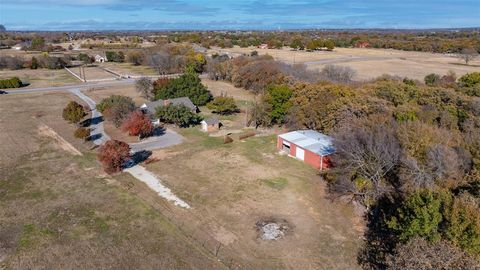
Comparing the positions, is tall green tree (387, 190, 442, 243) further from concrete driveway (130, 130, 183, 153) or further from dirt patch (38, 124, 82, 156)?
dirt patch (38, 124, 82, 156)

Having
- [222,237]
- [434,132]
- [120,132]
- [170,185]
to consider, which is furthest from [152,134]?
[434,132]

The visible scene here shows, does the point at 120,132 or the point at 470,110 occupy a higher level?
the point at 470,110

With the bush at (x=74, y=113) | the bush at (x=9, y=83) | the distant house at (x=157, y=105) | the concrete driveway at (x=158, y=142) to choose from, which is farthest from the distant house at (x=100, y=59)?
the concrete driveway at (x=158, y=142)

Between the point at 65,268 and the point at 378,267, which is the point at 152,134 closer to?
the point at 65,268

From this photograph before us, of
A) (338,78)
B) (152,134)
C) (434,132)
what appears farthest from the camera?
(338,78)

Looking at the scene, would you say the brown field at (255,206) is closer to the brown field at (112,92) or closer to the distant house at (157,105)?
the distant house at (157,105)

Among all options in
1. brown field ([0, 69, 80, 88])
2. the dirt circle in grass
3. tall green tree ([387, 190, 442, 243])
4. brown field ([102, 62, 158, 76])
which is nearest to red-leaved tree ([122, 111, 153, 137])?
the dirt circle in grass

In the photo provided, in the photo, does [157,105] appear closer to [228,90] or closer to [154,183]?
[154,183]
